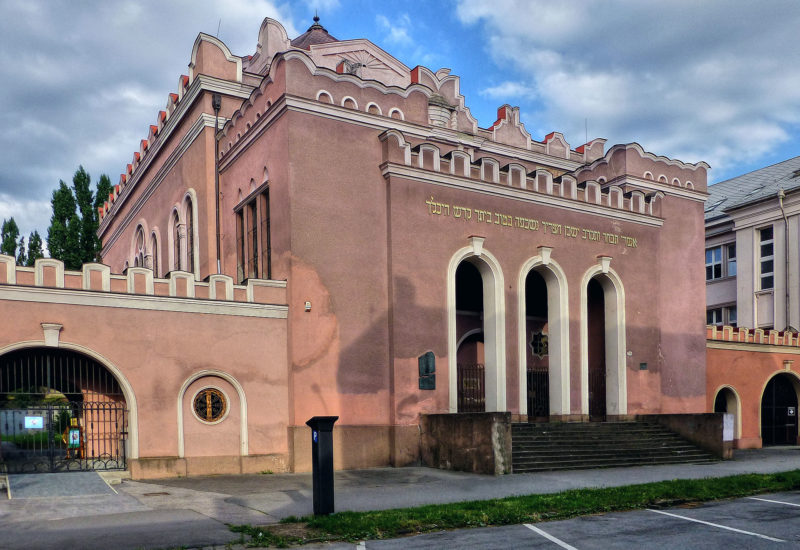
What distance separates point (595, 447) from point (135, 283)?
11.5m

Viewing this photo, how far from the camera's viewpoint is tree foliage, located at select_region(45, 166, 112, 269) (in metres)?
39.8

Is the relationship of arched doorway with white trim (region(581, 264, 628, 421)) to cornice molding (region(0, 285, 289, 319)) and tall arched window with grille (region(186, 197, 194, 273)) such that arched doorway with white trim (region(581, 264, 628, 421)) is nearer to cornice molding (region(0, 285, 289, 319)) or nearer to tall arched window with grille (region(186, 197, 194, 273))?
cornice molding (region(0, 285, 289, 319))

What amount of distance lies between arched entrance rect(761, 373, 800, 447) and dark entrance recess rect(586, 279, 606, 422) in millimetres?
8544

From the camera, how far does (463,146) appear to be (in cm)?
2419

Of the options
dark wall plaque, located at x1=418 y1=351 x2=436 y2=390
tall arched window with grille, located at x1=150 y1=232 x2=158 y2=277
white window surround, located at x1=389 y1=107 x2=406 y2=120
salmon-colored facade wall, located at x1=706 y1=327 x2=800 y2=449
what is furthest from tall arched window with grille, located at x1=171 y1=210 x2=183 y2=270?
salmon-colored facade wall, located at x1=706 y1=327 x2=800 y2=449

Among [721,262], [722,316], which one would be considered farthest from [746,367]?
[721,262]

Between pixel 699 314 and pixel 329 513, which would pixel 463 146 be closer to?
pixel 699 314

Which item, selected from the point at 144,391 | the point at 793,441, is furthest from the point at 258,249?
the point at 793,441

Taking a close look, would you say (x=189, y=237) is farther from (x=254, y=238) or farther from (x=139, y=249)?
(x=139, y=249)

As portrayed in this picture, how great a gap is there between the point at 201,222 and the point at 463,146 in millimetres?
8626

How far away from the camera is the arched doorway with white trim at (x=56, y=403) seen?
14.8 m

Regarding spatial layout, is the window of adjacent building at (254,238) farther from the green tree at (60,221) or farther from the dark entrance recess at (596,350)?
the green tree at (60,221)

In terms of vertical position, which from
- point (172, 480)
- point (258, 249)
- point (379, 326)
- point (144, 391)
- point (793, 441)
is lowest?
point (793, 441)

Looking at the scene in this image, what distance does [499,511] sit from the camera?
1038 centimetres
